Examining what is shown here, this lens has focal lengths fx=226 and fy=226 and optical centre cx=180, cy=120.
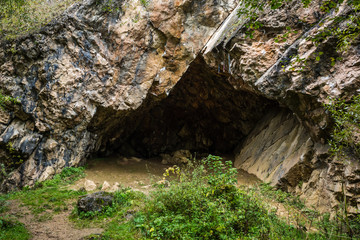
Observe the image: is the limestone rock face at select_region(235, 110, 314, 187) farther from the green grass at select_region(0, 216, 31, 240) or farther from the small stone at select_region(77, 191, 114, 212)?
the green grass at select_region(0, 216, 31, 240)

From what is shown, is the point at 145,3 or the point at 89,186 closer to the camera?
the point at 89,186

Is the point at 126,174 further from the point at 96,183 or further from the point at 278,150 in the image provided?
the point at 278,150

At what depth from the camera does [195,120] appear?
53.5 ft

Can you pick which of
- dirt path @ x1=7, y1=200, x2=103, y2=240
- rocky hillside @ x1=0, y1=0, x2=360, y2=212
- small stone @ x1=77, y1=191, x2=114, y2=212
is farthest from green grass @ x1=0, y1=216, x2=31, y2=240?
rocky hillside @ x1=0, y1=0, x2=360, y2=212

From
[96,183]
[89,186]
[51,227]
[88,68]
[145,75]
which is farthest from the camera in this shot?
[145,75]

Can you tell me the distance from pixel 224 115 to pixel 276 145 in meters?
5.15

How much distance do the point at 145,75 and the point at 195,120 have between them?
6.70 m

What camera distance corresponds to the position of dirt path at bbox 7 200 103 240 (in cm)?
507

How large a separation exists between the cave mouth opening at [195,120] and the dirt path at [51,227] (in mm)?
7158

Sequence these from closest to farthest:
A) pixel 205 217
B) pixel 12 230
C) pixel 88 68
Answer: pixel 205 217
pixel 12 230
pixel 88 68

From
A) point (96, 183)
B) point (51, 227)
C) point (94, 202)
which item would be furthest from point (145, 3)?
point (51, 227)

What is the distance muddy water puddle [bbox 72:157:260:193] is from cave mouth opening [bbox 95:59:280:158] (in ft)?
5.53

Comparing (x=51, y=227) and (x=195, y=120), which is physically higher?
(x=195, y=120)

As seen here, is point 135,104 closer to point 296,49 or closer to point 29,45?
point 29,45
